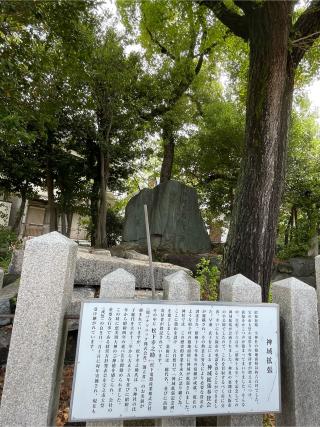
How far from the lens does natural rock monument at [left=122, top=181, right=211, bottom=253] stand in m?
10.4

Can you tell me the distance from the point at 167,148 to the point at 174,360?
1158cm

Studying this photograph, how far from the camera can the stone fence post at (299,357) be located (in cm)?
207

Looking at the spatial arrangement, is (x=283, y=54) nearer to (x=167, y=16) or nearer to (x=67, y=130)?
(x=167, y=16)

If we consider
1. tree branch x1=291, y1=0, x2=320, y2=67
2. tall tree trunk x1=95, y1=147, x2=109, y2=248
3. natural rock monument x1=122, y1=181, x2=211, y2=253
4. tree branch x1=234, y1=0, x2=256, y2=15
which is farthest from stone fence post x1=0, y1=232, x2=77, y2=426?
tall tree trunk x1=95, y1=147, x2=109, y2=248

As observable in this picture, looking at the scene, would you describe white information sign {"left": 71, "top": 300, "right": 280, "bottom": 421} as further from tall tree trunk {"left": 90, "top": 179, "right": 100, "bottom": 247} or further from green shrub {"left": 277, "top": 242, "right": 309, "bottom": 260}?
tall tree trunk {"left": 90, "top": 179, "right": 100, "bottom": 247}

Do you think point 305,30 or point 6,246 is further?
point 6,246

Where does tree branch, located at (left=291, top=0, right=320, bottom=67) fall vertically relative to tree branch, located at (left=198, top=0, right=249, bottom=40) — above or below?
below

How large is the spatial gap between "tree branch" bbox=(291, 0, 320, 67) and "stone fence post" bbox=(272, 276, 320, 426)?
14.3 feet

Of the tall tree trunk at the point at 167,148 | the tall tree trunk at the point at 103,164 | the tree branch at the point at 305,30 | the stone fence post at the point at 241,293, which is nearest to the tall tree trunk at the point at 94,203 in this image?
the tall tree trunk at the point at 103,164

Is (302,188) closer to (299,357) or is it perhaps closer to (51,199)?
(299,357)

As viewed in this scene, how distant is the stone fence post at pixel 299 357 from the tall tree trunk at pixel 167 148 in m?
10.5

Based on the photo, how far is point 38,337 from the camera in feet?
6.33

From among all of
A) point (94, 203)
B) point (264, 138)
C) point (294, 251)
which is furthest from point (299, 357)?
point (94, 203)

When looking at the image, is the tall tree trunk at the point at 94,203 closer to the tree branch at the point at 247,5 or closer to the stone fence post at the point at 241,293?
the tree branch at the point at 247,5
